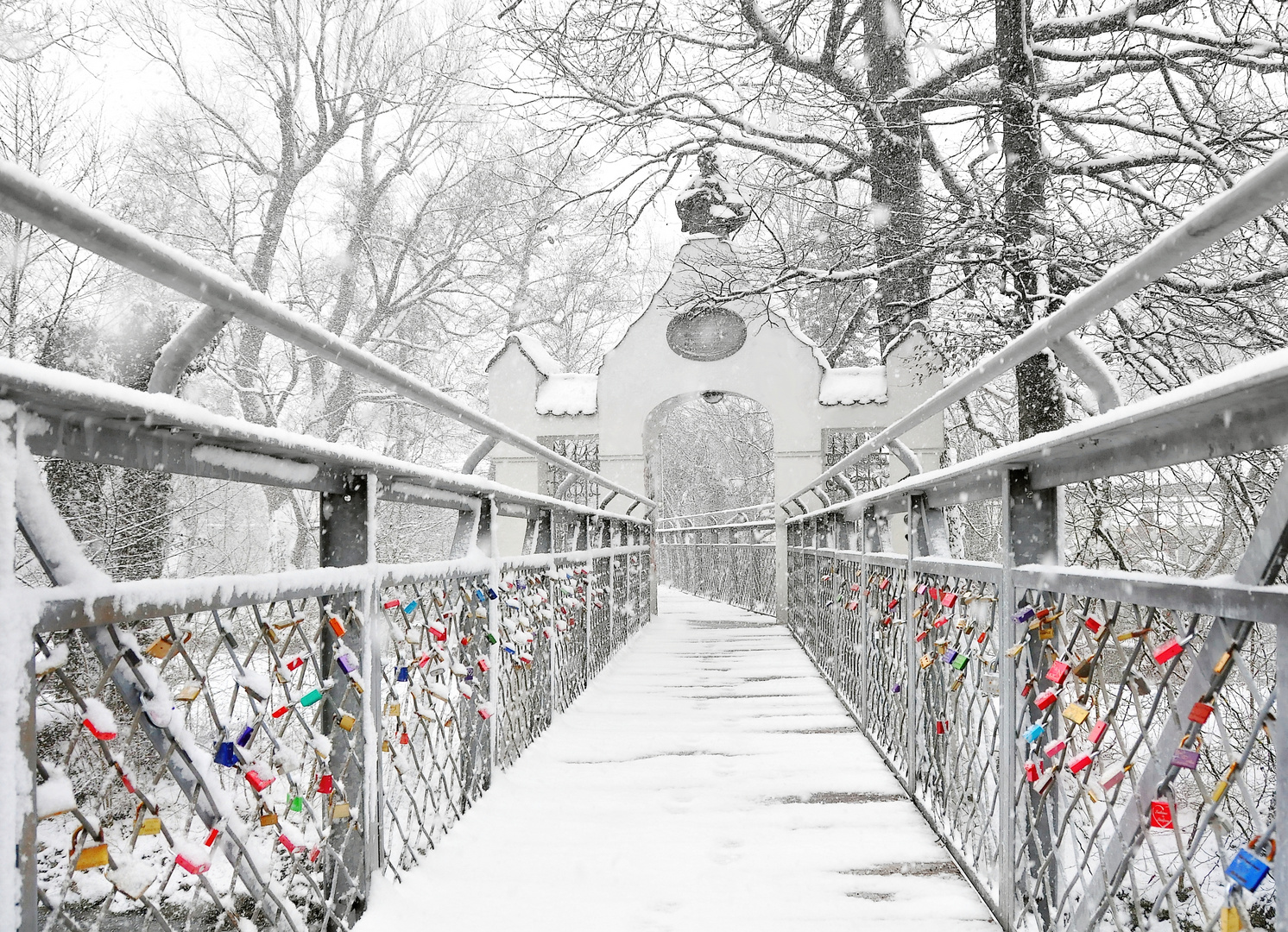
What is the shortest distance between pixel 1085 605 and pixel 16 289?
8.33 metres

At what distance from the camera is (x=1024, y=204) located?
21.7 ft

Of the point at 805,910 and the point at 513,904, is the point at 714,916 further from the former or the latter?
the point at 513,904

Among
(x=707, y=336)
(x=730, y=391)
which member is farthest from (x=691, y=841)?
(x=707, y=336)

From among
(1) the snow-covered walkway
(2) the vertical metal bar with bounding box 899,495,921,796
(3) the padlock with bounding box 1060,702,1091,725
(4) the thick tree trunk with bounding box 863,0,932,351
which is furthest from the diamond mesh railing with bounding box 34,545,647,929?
(4) the thick tree trunk with bounding box 863,0,932,351

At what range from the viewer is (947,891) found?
7.55 ft

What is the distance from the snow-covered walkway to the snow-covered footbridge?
16 mm

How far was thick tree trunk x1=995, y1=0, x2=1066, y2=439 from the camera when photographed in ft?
20.0

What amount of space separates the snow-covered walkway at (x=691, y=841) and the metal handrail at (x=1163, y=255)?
4.47ft

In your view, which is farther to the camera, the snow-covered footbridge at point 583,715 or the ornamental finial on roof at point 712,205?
the ornamental finial on roof at point 712,205

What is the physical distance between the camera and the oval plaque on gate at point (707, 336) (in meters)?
11.9

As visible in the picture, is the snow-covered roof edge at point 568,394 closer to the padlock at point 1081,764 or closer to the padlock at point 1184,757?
the padlock at point 1081,764

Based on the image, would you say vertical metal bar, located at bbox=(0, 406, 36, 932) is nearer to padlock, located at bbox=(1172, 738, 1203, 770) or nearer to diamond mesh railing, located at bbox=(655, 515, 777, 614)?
padlock, located at bbox=(1172, 738, 1203, 770)

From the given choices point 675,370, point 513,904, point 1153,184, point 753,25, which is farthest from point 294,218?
point 513,904

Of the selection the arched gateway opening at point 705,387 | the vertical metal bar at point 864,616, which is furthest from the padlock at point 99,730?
the arched gateway opening at point 705,387
